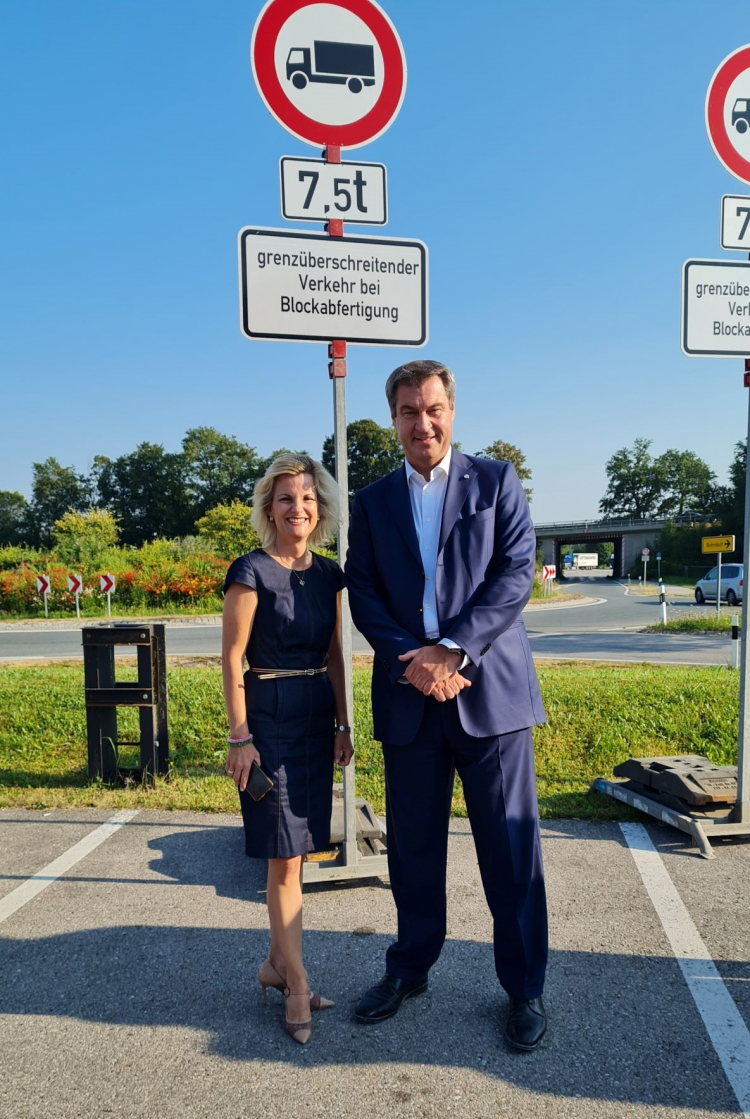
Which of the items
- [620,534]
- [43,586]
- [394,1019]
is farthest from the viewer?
[620,534]

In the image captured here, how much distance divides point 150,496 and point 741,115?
88340 mm

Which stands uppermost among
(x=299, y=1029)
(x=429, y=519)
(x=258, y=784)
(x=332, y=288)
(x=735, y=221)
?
(x=735, y=221)

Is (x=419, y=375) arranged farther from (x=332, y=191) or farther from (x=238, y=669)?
(x=332, y=191)

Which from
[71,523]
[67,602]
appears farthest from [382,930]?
[71,523]

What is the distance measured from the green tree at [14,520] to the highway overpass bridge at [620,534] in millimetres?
56025

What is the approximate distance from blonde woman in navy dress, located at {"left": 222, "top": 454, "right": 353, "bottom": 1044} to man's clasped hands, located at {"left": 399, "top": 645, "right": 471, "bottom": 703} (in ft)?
1.45

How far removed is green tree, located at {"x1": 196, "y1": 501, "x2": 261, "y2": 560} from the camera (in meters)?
33.2

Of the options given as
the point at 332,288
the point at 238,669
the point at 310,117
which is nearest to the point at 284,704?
the point at 238,669

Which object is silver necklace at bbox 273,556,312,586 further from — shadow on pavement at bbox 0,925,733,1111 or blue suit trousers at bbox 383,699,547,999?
shadow on pavement at bbox 0,925,733,1111

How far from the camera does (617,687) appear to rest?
6770mm

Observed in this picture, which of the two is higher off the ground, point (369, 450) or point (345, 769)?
point (369, 450)

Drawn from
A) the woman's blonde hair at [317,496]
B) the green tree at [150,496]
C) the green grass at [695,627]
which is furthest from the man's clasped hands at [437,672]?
the green tree at [150,496]

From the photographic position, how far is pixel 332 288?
3613mm

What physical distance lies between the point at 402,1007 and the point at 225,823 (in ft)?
7.16
